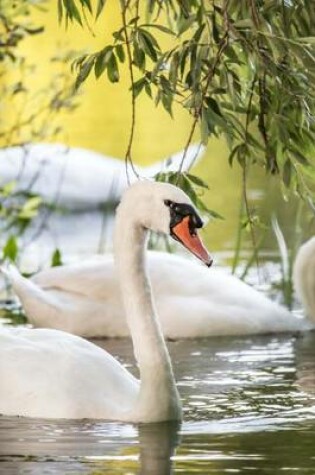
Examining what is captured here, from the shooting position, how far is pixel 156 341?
8.51 m

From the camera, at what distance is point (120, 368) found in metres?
8.73

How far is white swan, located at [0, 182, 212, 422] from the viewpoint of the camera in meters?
8.38

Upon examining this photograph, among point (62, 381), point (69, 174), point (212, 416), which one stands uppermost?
point (62, 381)

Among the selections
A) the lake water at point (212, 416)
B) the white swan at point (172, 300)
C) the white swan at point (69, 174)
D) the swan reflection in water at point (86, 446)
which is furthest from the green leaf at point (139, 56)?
the white swan at point (69, 174)

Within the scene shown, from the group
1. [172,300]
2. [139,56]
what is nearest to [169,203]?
[139,56]

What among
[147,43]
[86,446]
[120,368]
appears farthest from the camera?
[120,368]

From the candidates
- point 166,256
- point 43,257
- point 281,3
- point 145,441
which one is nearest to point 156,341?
point 145,441

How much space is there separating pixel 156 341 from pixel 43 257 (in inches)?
222

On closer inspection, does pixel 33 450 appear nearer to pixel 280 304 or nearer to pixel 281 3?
pixel 281 3

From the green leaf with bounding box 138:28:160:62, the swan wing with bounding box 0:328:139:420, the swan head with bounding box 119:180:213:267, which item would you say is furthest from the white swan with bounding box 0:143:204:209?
the green leaf with bounding box 138:28:160:62

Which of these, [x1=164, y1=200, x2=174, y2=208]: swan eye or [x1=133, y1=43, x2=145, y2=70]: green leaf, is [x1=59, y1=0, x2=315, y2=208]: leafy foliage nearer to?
[x1=133, y1=43, x2=145, y2=70]: green leaf

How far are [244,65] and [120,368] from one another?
1490 mm

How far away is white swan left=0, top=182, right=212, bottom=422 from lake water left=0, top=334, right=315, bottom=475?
89 millimetres

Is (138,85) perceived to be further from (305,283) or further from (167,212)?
(305,283)
